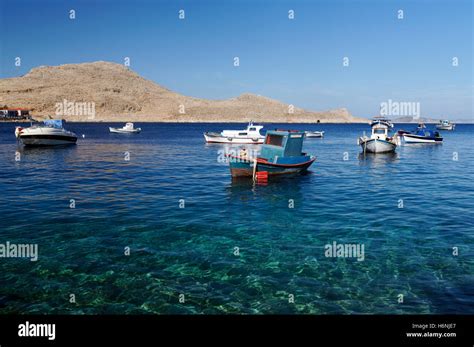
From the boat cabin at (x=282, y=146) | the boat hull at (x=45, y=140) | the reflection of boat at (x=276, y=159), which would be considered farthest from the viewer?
the boat hull at (x=45, y=140)

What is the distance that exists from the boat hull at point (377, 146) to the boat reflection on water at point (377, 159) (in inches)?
29.0

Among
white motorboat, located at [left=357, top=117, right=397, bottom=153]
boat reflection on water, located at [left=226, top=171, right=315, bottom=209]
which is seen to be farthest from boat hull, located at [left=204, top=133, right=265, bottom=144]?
boat reflection on water, located at [left=226, top=171, right=315, bottom=209]

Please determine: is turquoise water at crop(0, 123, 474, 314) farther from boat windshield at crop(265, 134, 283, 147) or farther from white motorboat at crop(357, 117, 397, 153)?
white motorboat at crop(357, 117, 397, 153)

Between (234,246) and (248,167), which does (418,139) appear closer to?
(248,167)

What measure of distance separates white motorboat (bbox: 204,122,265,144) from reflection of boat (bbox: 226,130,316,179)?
3767cm

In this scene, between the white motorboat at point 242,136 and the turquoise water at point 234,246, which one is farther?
the white motorboat at point 242,136

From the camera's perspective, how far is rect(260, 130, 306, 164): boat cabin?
3206 centimetres

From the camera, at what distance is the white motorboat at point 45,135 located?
55219mm

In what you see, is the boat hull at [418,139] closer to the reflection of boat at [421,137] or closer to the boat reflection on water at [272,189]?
the reflection of boat at [421,137]

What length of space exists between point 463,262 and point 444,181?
71.7 ft

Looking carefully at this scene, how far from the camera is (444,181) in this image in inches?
1303

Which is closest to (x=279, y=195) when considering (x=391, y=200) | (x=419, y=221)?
(x=391, y=200)
